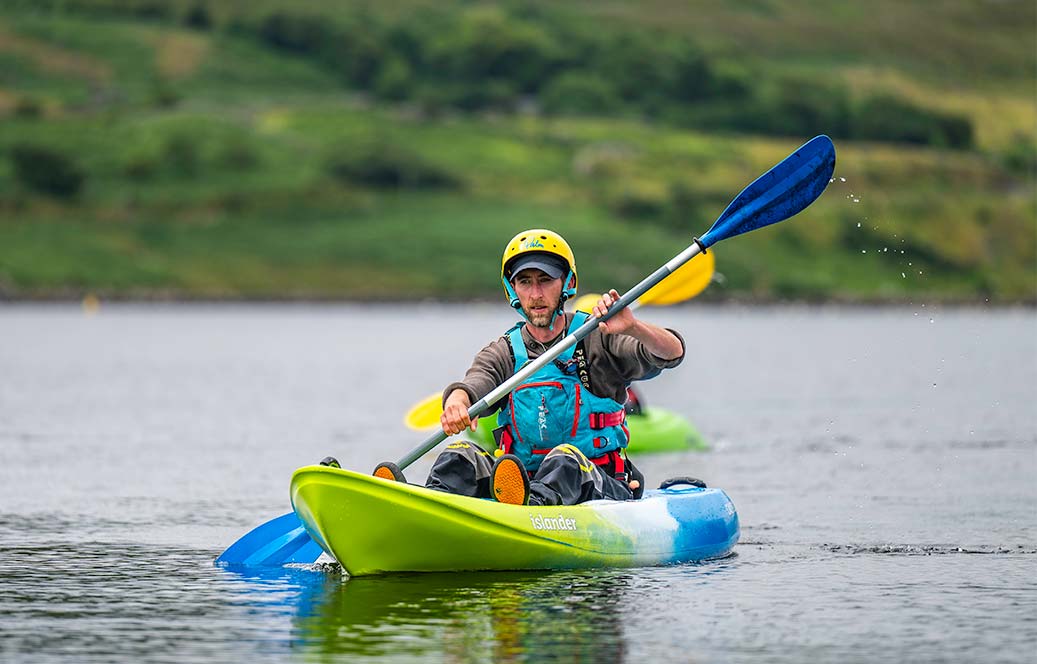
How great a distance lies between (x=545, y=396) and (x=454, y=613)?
237 cm

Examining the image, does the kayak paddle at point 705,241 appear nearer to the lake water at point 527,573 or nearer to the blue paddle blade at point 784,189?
the blue paddle blade at point 784,189

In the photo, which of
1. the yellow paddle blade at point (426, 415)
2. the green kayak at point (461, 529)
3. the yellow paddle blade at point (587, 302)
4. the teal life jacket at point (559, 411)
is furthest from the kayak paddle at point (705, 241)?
the yellow paddle blade at point (426, 415)

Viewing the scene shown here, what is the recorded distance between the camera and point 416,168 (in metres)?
184

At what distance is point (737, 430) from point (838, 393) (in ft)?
43.5

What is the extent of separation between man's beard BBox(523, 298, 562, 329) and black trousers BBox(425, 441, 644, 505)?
3.41ft

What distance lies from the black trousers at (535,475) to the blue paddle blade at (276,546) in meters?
1.70

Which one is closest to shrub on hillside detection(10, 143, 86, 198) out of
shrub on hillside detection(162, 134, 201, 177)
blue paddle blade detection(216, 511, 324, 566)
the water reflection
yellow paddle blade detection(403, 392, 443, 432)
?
shrub on hillside detection(162, 134, 201, 177)

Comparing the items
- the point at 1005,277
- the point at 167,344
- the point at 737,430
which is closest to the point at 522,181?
the point at 1005,277

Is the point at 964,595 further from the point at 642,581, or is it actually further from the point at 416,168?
the point at 416,168

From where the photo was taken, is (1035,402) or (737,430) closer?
(737,430)

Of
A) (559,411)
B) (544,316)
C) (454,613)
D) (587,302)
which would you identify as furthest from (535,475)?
(587,302)

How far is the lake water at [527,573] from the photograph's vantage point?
42.5ft

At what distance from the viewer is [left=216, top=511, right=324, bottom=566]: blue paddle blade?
16.7 meters

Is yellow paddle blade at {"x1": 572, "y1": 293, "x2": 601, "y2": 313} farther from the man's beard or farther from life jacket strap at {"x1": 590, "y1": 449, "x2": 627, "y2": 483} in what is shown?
the man's beard
